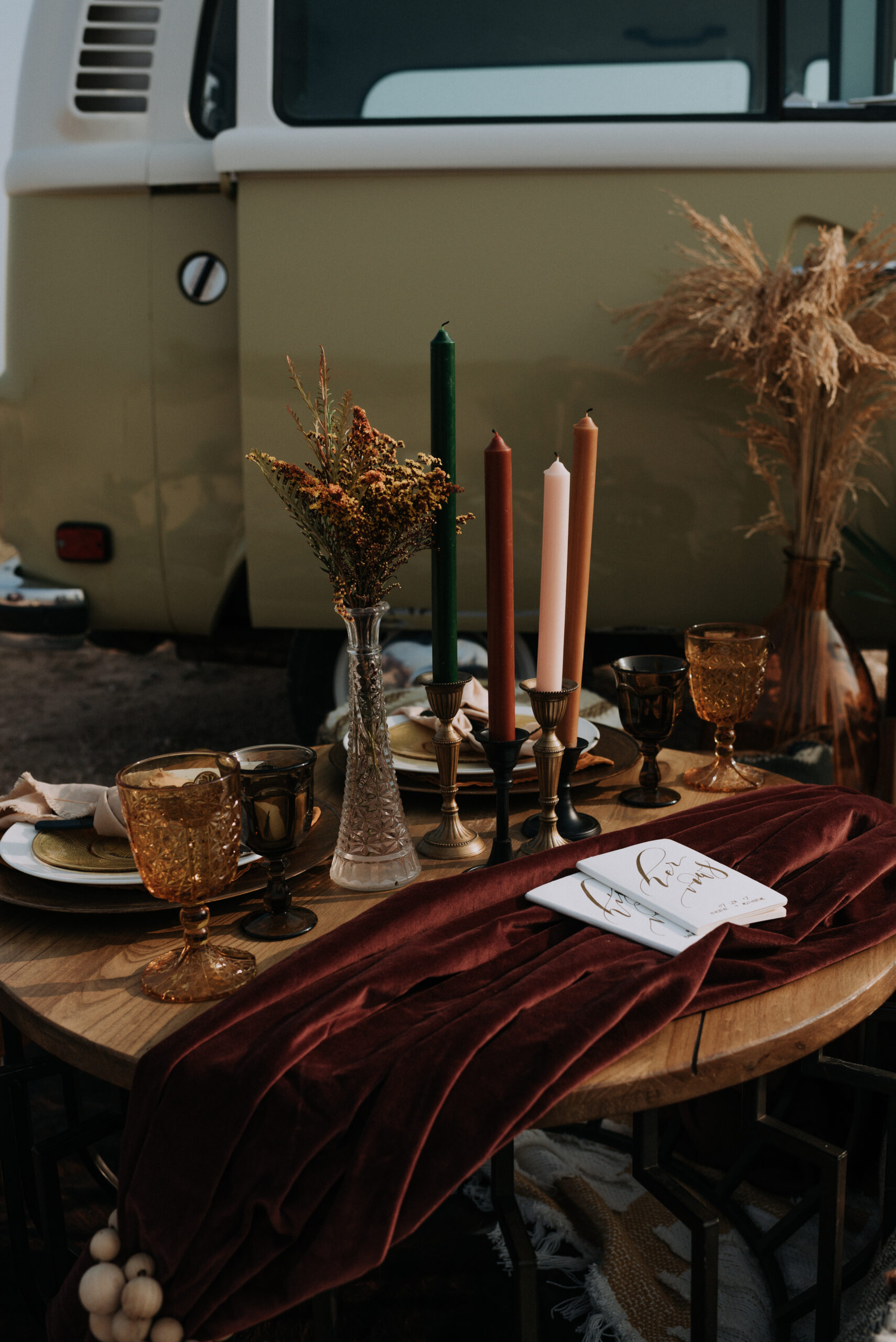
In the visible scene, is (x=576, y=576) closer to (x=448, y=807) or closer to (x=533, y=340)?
(x=448, y=807)

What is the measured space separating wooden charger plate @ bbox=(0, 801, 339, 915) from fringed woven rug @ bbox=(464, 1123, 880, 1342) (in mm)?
661

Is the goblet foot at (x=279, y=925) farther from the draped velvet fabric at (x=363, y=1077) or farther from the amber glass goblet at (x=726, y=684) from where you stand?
the amber glass goblet at (x=726, y=684)

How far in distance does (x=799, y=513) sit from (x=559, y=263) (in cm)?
80

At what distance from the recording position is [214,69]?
260 cm

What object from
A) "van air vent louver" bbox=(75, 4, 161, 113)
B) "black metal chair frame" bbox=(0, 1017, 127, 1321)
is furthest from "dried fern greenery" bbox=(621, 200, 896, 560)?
"black metal chair frame" bbox=(0, 1017, 127, 1321)

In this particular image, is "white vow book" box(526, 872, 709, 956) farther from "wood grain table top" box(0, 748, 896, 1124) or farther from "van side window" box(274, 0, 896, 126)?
"van side window" box(274, 0, 896, 126)

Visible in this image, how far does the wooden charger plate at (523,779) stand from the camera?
1269 mm

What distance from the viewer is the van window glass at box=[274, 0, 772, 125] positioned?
2.40 m

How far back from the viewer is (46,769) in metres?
3.78

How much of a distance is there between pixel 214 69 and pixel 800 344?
1.61 metres

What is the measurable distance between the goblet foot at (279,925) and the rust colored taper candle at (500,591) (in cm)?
25

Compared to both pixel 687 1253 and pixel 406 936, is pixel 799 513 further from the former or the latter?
pixel 406 936

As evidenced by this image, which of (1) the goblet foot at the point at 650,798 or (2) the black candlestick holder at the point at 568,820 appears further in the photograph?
(1) the goblet foot at the point at 650,798

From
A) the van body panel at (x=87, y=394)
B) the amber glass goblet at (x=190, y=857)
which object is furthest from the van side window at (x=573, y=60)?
the amber glass goblet at (x=190, y=857)
